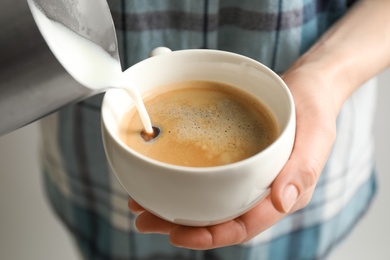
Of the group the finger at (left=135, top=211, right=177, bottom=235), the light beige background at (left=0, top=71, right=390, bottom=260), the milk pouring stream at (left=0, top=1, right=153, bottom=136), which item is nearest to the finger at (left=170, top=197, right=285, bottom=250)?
the finger at (left=135, top=211, right=177, bottom=235)

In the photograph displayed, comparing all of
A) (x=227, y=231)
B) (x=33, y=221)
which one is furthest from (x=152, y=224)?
(x=33, y=221)

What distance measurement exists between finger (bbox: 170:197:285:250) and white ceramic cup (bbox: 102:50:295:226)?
0.02 m

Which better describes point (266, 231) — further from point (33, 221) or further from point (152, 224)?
point (33, 221)

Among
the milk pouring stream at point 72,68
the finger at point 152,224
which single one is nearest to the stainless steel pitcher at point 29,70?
the milk pouring stream at point 72,68

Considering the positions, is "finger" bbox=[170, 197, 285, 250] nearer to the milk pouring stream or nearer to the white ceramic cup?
the white ceramic cup

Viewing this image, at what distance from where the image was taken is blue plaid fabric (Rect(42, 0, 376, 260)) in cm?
66

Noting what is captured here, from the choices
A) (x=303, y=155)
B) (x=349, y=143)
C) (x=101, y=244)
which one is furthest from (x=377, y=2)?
(x=101, y=244)

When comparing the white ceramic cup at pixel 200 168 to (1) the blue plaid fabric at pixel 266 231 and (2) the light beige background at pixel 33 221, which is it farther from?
(2) the light beige background at pixel 33 221

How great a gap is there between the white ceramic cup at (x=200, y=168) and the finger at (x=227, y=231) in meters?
0.02

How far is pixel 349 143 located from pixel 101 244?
0.39 meters

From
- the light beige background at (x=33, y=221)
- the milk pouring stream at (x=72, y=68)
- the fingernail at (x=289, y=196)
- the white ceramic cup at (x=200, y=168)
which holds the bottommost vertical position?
the light beige background at (x=33, y=221)

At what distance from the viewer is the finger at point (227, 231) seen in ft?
1.61

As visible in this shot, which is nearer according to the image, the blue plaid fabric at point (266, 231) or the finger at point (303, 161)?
the finger at point (303, 161)

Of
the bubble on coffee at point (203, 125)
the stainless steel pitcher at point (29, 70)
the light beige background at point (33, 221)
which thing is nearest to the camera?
the stainless steel pitcher at point (29, 70)
